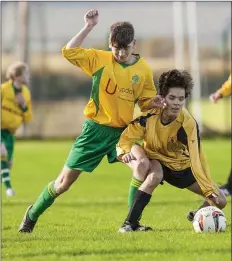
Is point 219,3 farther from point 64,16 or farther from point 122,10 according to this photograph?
point 64,16

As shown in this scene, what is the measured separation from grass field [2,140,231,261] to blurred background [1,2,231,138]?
13390 millimetres

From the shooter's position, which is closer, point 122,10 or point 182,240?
point 182,240

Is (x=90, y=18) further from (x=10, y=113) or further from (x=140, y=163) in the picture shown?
(x=10, y=113)

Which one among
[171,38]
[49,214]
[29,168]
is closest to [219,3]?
[171,38]

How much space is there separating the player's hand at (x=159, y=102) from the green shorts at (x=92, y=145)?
0.47 metres

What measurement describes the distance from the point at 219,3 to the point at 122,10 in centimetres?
Answer: 373

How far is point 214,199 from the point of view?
24.3 feet

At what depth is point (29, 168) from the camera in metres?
19.0

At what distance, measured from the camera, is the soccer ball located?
7087mm

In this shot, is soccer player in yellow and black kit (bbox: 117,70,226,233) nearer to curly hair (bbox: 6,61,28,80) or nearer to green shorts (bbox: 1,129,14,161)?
curly hair (bbox: 6,61,28,80)

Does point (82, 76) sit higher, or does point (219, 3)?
point (219, 3)

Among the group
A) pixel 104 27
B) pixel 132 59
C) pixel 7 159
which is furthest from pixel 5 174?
pixel 104 27

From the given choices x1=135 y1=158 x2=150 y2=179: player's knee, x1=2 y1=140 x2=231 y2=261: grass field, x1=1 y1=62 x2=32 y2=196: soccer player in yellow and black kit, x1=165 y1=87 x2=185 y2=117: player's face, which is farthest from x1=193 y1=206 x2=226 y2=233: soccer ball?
x1=1 y1=62 x2=32 y2=196: soccer player in yellow and black kit

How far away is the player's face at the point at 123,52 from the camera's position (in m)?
7.30
